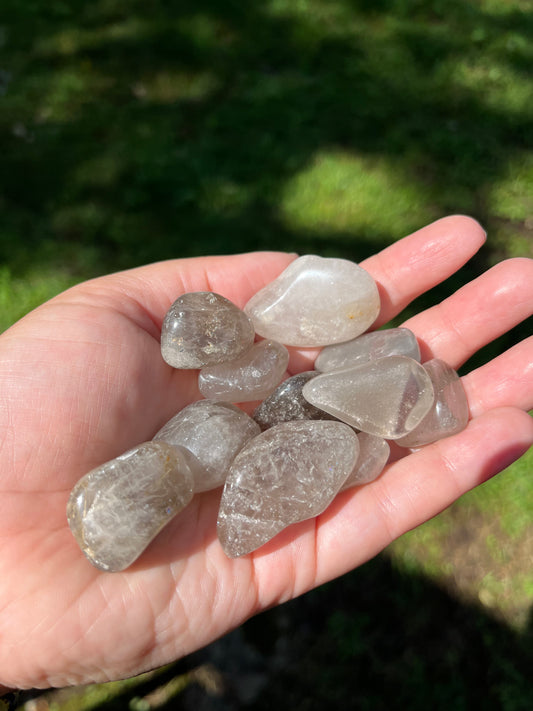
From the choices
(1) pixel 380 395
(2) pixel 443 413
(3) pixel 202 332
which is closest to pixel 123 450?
(3) pixel 202 332

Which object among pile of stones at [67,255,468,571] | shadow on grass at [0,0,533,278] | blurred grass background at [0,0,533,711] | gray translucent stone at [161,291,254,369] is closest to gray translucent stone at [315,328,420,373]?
pile of stones at [67,255,468,571]

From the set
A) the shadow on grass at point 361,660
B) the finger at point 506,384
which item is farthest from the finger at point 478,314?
the shadow on grass at point 361,660

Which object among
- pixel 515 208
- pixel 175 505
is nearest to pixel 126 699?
pixel 175 505

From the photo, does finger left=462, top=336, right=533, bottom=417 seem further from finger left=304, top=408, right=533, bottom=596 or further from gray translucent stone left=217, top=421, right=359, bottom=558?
gray translucent stone left=217, top=421, right=359, bottom=558

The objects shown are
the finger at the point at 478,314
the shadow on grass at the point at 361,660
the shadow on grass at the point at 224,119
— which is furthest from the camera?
the shadow on grass at the point at 224,119

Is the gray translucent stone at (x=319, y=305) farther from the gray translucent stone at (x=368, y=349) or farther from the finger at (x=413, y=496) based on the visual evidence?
the finger at (x=413, y=496)

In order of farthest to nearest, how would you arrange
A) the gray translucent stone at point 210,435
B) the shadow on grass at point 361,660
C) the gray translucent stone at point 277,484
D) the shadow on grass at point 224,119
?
the shadow on grass at point 224,119 < the shadow on grass at point 361,660 < the gray translucent stone at point 210,435 < the gray translucent stone at point 277,484

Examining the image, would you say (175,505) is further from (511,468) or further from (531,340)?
(511,468)
